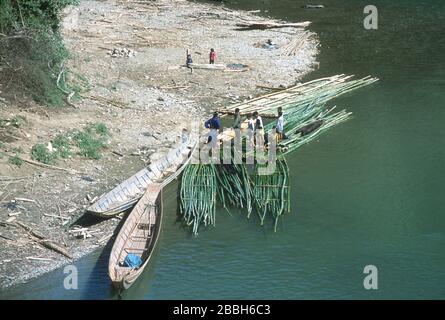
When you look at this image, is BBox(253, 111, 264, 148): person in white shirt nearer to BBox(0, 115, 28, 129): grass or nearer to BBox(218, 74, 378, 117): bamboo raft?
BBox(218, 74, 378, 117): bamboo raft

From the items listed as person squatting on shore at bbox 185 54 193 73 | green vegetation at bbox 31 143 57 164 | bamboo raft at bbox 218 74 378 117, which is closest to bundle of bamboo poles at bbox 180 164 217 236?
green vegetation at bbox 31 143 57 164

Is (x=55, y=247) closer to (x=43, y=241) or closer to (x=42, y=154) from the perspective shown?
(x=43, y=241)

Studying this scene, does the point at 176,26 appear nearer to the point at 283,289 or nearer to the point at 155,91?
the point at 155,91

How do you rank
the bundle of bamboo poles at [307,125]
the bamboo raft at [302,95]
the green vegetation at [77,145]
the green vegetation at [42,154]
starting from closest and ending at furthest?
the green vegetation at [42,154]
the green vegetation at [77,145]
the bundle of bamboo poles at [307,125]
the bamboo raft at [302,95]

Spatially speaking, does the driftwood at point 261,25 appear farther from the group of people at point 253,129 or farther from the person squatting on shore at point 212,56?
the group of people at point 253,129

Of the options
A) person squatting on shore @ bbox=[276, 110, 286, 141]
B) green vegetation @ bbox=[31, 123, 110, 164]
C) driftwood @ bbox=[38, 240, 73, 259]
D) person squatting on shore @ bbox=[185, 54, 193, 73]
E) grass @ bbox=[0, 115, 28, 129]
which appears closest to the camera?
driftwood @ bbox=[38, 240, 73, 259]

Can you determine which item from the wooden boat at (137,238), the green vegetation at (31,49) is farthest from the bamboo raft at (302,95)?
the wooden boat at (137,238)

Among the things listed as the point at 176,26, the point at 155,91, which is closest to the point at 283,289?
the point at 155,91
